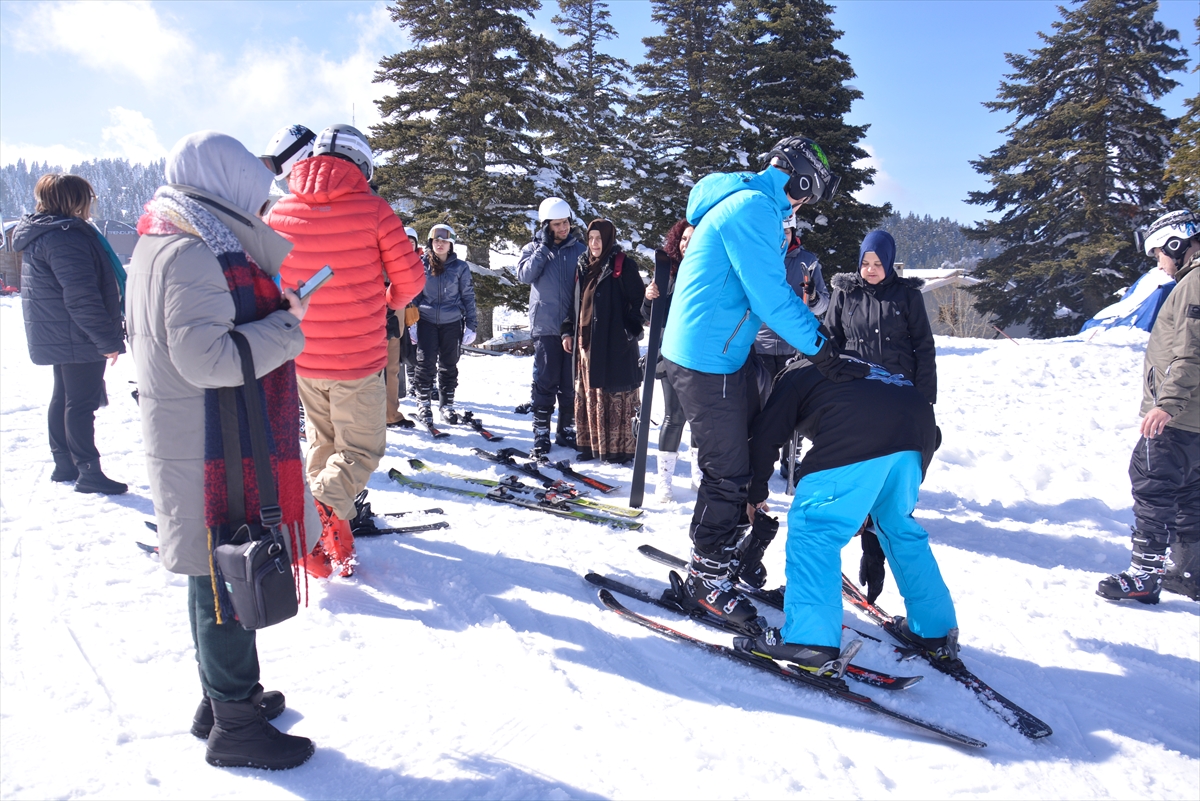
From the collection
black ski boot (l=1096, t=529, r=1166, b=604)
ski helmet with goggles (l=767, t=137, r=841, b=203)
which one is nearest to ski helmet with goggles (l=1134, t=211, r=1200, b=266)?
black ski boot (l=1096, t=529, r=1166, b=604)

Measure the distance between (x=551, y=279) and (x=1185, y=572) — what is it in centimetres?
527

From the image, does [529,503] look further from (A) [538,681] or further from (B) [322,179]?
(B) [322,179]

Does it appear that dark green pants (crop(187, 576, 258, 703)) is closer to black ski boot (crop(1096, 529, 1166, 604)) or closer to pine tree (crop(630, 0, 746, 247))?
black ski boot (crop(1096, 529, 1166, 604))

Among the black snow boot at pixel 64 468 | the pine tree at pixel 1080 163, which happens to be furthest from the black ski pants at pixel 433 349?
the pine tree at pixel 1080 163

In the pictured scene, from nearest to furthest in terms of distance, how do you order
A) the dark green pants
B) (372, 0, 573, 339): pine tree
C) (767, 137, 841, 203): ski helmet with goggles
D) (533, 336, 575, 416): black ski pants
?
the dark green pants < (767, 137, 841, 203): ski helmet with goggles < (533, 336, 575, 416): black ski pants < (372, 0, 573, 339): pine tree

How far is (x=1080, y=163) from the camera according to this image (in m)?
22.4

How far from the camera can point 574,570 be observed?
12.6 feet

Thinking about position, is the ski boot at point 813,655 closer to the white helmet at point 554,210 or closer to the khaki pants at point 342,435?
the khaki pants at point 342,435

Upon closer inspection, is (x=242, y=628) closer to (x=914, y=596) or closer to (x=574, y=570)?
(x=574, y=570)

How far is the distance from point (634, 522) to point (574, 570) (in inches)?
33.7

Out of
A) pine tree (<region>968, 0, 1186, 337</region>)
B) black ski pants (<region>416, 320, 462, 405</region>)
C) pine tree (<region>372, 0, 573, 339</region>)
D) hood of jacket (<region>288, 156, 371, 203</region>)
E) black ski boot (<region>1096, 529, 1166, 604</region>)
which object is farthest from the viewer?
pine tree (<region>968, 0, 1186, 337</region>)

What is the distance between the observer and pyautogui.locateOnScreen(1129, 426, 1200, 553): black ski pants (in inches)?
148

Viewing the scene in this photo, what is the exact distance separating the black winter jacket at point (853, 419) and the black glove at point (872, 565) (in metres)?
0.76

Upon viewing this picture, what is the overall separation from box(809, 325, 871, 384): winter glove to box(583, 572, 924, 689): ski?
50.2 inches
